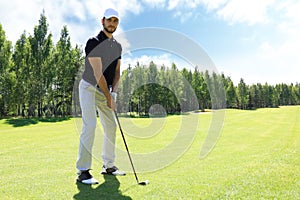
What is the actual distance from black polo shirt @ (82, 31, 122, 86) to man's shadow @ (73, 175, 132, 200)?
1.66 meters

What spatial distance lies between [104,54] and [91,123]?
1219 mm

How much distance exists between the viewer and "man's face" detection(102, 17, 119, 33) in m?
4.24

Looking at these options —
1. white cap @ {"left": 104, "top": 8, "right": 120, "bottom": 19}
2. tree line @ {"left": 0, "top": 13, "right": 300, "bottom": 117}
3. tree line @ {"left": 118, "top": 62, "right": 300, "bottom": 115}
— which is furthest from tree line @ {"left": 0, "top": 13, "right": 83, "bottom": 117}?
white cap @ {"left": 104, "top": 8, "right": 120, "bottom": 19}

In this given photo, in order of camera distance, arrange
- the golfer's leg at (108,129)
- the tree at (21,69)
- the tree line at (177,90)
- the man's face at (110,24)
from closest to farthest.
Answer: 1. the man's face at (110,24)
2. the golfer's leg at (108,129)
3. the tree at (21,69)
4. the tree line at (177,90)

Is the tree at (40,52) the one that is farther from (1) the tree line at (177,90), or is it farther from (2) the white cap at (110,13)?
(2) the white cap at (110,13)

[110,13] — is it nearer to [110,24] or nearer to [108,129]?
[110,24]

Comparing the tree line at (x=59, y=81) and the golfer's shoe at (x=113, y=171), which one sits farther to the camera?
the tree line at (x=59, y=81)

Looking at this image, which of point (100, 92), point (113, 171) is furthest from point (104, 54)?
point (113, 171)

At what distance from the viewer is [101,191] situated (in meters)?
3.30

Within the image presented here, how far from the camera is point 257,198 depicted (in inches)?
118

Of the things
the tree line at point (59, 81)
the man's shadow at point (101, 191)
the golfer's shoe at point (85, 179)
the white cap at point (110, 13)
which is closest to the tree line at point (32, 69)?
the tree line at point (59, 81)

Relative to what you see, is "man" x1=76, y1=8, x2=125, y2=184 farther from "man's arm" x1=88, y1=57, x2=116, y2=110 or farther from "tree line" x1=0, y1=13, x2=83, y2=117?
"tree line" x1=0, y1=13, x2=83, y2=117

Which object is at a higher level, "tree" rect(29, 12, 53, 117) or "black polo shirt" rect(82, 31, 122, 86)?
"tree" rect(29, 12, 53, 117)

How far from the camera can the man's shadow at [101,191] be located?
307 cm
